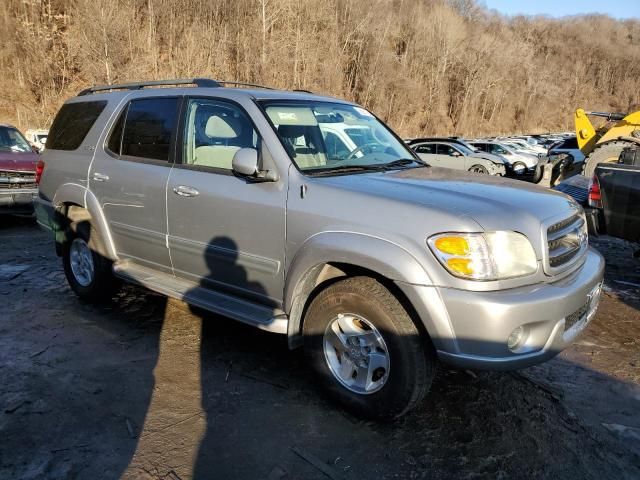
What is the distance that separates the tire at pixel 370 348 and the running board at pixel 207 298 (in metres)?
0.25

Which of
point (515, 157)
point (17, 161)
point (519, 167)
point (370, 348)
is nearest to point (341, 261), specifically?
point (370, 348)

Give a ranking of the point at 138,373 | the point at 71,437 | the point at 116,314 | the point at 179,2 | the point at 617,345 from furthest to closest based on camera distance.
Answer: the point at 179,2 → the point at 116,314 → the point at 617,345 → the point at 138,373 → the point at 71,437

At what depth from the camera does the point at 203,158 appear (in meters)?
3.82

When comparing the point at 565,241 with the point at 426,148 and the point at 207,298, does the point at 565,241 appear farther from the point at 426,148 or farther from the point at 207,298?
the point at 426,148

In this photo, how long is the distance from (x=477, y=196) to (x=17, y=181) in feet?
26.9

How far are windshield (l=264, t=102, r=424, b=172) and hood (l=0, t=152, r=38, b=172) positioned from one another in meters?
6.81

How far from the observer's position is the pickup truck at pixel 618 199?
5.34 meters

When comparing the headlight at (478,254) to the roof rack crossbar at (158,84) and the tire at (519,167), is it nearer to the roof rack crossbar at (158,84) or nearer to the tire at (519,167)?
the roof rack crossbar at (158,84)

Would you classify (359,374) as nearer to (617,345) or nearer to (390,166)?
(390,166)

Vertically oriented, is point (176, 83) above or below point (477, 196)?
above

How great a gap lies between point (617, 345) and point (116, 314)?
4473mm

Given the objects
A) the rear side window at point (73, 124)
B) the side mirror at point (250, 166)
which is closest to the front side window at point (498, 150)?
the rear side window at point (73, 124)

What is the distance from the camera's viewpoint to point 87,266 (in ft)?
16.3

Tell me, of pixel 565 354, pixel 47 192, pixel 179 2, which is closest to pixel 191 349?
pixel 47 192
